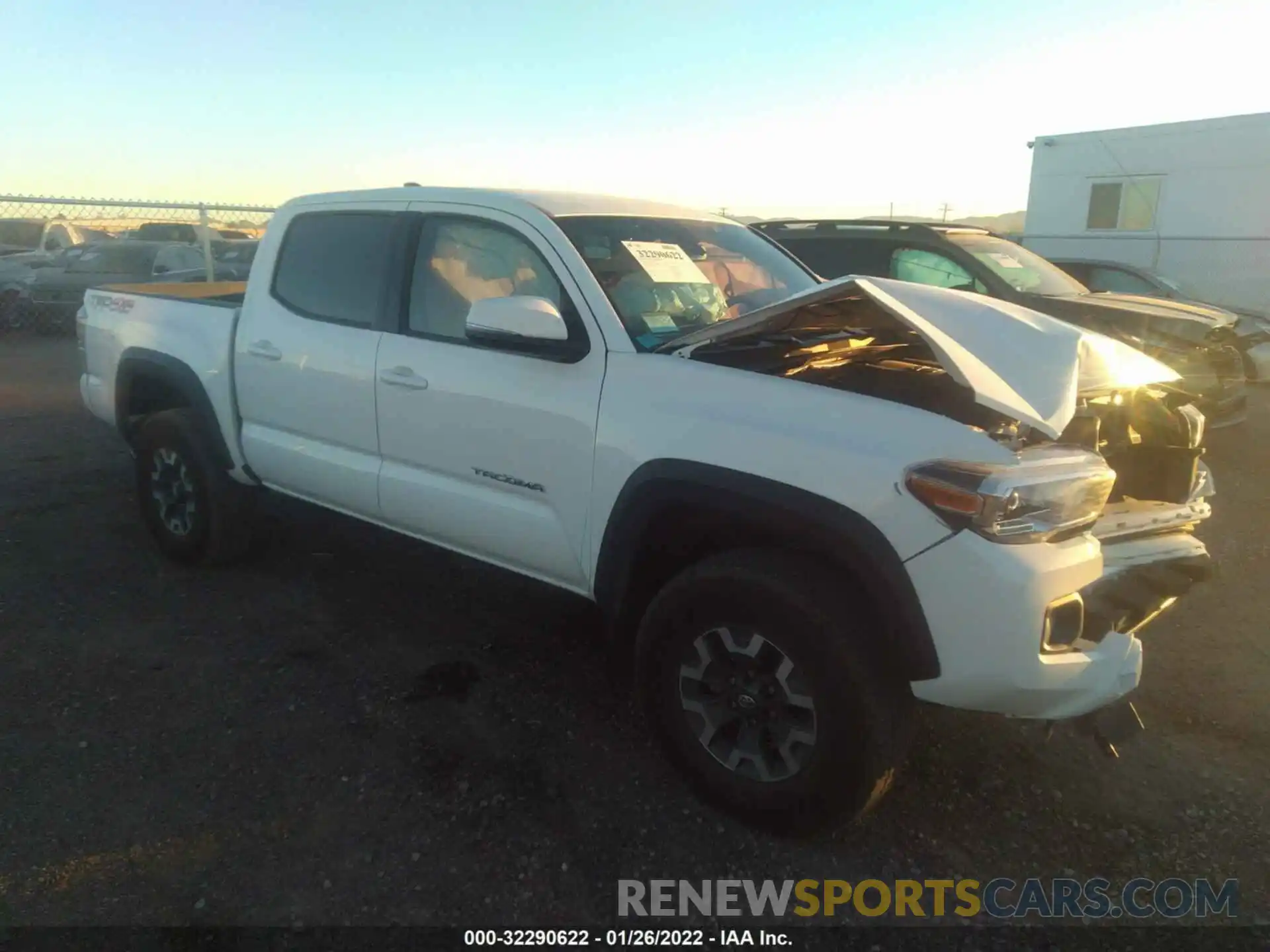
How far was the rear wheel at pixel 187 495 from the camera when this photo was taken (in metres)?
4.55

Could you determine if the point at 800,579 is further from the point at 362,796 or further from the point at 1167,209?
the point at 1167,209

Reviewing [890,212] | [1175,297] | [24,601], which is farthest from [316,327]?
[890,212]

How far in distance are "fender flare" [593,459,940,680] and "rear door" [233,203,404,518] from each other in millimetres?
1326

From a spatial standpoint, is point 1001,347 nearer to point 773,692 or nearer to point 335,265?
point 773,692

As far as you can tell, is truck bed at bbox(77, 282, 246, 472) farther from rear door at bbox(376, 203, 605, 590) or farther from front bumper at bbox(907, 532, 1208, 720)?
front bumper at bbox(907, 532, 1208, 720)

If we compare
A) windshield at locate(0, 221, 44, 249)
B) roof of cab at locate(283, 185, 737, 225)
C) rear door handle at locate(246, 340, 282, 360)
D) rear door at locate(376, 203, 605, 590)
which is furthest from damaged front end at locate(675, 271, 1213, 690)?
windshield at locate(0, 221, 44, 249)

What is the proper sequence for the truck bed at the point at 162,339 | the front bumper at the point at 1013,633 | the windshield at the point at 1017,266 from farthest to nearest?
the windshield at the point at 1017,266
the truck bed at the point at 162,339
the front bumper at the point at 1013,633

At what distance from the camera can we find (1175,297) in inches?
396

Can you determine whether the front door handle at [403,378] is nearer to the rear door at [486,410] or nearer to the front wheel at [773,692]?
the rear door at [486,410]

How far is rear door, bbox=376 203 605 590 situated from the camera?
123 inches

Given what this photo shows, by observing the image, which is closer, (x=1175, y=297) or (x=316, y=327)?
(x=316, y=327)

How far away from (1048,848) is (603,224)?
2.65m

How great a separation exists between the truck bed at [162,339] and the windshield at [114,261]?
1003 cm

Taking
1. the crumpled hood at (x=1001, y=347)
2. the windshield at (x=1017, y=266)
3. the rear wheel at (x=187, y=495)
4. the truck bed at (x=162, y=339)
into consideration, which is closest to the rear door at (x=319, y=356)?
the truck bed at (x=162, y=339)
